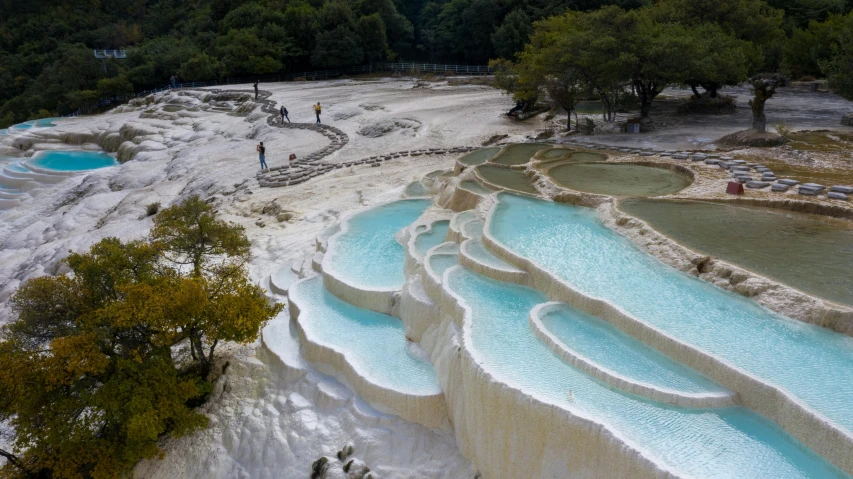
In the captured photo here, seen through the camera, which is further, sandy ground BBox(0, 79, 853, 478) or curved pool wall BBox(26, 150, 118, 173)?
curved pool wall BBox(26, 150, 118, 173)

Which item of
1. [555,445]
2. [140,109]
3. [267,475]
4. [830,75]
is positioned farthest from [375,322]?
[140,109]

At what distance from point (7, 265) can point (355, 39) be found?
103 feet

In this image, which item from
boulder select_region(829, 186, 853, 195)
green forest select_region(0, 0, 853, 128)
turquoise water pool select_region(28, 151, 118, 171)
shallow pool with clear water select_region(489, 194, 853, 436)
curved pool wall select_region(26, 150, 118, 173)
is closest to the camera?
shallow pool with clear water select_region(489, 194, 853, 436)

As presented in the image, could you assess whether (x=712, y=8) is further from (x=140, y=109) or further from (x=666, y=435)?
(x=140, y=109)

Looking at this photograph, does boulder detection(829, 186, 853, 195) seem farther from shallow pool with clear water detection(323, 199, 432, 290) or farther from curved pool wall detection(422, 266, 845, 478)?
shallow pool with clear water detection(323, 199, 432, 290)

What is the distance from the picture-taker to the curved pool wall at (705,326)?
620 centimetres

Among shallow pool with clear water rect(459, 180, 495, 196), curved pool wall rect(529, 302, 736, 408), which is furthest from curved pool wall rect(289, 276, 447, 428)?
shallow pool with clear water rect(459, 180, 495, 196)

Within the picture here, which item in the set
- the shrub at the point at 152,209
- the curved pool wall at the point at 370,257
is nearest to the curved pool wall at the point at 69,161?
the shrub at the point at 152,209

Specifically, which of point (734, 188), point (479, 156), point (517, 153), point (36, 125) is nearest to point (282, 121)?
point (479, 156)

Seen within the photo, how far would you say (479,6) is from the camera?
147ft

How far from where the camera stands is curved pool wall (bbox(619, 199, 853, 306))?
345 inches

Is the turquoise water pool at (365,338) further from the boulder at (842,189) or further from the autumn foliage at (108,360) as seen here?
the boulder at (842,189)

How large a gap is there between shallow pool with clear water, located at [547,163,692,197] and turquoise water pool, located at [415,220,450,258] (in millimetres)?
3327

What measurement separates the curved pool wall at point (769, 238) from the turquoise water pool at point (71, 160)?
98.0 ft
